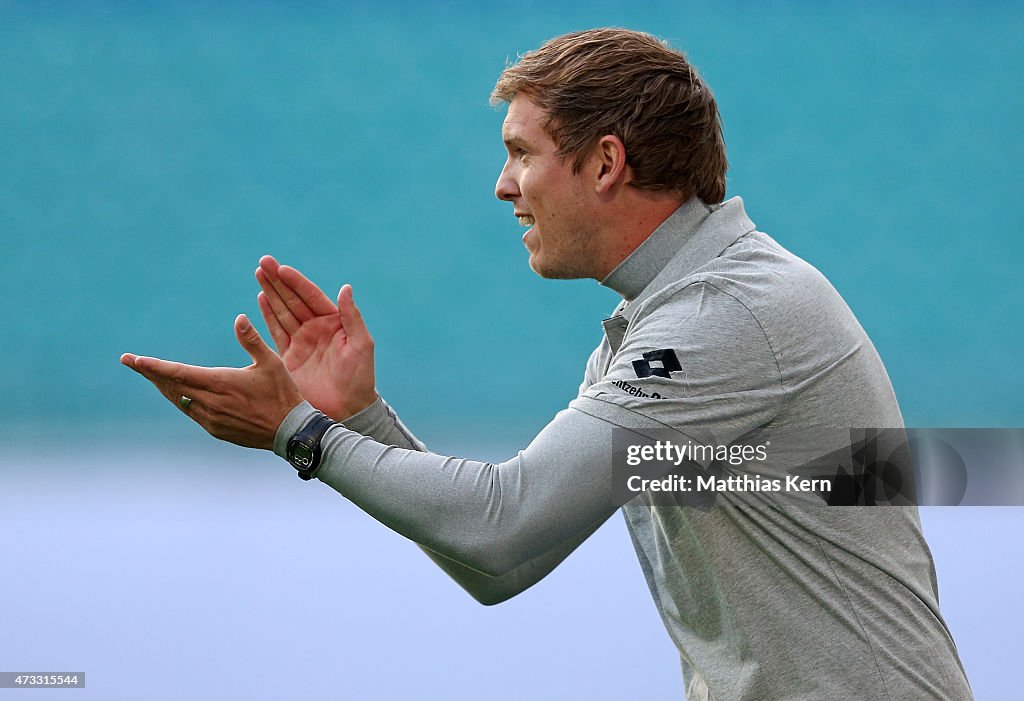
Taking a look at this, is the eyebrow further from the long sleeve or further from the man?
the long sleeve

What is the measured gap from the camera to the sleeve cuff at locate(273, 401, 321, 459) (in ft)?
4.48

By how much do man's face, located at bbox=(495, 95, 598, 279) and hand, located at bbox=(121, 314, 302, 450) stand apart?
1.28 ft

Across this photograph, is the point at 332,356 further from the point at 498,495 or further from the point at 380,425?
the point at 498,495

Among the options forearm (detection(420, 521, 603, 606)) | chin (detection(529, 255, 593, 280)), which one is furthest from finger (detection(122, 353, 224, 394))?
chin (detection(529, 255, 593, 280))

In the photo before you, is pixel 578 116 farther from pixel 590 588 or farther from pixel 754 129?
pixel 754 129

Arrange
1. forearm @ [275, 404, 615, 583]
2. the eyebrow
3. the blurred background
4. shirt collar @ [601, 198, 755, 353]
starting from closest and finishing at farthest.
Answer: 1. forearm @ [275, 404, 615, 583]
2. shirt collar @ [601, 198, 755, 353]
3. the eyebrow
4. the blurred background

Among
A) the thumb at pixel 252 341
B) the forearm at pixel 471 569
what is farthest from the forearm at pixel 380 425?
the thumb at pixel 252 341

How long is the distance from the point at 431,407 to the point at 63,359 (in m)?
2.20

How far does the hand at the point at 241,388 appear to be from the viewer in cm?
136

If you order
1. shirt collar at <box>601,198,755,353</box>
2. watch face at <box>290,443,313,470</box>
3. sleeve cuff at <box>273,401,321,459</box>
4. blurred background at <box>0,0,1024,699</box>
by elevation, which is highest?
blurred background at <box>0,0,1024,699</box>

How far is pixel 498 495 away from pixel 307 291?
0.47 meters

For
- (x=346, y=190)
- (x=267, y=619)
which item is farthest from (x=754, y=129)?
(x=267, y=619)

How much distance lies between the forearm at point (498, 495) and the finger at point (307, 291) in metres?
0.34

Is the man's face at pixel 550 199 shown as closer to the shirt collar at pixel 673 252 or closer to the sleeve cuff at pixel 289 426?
the shirt collar at pixel 673 252
